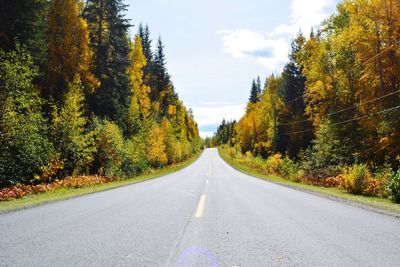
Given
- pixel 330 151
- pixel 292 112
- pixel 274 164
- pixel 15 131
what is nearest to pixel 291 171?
pixel 330 151

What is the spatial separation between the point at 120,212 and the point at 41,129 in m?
14.7

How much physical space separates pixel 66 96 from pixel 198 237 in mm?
20180

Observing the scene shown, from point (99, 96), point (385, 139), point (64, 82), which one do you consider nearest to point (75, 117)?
point (64, 82)

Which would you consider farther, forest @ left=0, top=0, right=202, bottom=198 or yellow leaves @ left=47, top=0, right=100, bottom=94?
yellow leaves @ left=47, top=0, right=100, bottom=94

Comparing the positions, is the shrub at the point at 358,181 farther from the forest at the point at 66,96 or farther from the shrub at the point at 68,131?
the shrub at the point at 68,131

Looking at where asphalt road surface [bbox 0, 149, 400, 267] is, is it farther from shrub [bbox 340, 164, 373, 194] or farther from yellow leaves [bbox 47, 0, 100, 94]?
yellow leaves [bbox 47, 0, 100, 94]

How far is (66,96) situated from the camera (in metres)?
23.8

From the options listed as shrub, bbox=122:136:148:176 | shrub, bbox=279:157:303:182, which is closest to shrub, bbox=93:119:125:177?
shrub, bbox=122:136:148:176

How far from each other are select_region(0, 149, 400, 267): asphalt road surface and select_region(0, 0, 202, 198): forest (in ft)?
29.0

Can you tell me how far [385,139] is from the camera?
2389 centimetres

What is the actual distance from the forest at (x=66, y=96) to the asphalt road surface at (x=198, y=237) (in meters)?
8.83

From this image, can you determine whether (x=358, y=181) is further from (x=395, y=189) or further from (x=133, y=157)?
(x=133, y=157)

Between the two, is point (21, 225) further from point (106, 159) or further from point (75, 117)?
point (106, 159)

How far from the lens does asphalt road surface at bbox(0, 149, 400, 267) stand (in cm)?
498
